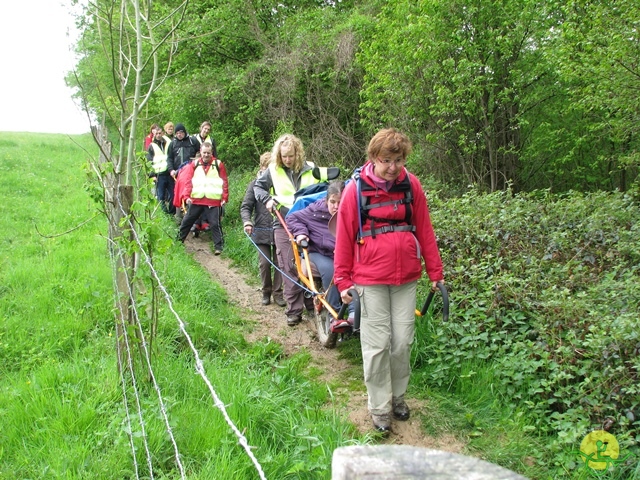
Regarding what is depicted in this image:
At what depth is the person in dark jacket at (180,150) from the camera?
A: 10953 millimetres

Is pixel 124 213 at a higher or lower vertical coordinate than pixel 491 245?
higher

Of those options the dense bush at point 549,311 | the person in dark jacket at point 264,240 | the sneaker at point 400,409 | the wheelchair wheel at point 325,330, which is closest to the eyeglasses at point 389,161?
the dense bush at point 549,311

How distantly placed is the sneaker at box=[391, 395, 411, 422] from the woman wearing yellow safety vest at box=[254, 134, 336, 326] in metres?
2.43

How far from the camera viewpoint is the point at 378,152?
11.9 ft

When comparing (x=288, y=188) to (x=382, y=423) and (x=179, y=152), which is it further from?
(x=179, y=152)

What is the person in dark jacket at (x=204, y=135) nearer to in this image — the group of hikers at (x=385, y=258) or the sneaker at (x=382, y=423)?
the group of hikers at (x=385, y=258)

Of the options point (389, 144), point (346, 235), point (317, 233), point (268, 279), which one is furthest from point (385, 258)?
point (268, 279)

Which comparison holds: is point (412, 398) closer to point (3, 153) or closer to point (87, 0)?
point (87, 0)

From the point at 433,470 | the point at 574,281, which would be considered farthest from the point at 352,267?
the point at 433,470

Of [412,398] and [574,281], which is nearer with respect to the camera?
[412,398]

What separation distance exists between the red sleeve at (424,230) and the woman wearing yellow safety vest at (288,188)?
8.59 feet

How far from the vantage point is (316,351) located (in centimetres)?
542

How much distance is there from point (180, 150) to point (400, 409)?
8398mm

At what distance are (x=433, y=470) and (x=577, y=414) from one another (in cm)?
310
